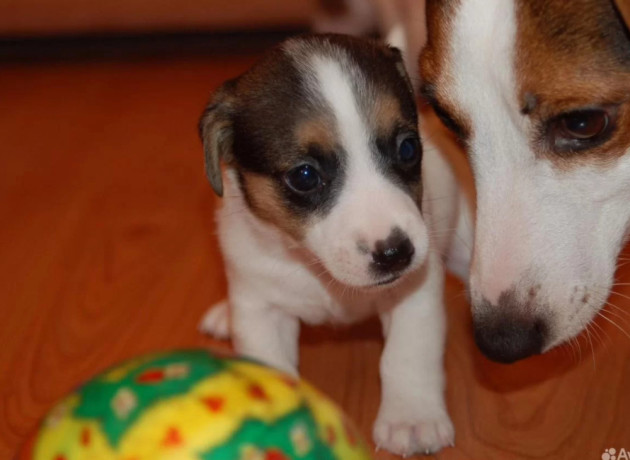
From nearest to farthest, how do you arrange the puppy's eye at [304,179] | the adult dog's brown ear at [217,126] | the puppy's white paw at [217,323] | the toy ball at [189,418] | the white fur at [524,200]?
the toy ball at [189,418] < the white fur at [524,200] < the puppy's eye at [304,179] < the adult dog's brown ear at [217,126] < the puppy's white paw at [217,323]

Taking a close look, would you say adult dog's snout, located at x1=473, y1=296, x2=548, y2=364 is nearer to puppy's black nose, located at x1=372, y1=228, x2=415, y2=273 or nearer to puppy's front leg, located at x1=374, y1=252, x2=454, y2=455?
puppy's black nose, located at x1=372, y1=228, x2=415, y2=273

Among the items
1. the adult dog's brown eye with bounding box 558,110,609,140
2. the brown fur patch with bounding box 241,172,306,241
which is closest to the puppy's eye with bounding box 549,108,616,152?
the adult dog's brown eye with bounding box 558,110,609,140

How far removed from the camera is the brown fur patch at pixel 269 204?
2.35m

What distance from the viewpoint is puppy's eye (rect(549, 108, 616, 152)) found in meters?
1.97

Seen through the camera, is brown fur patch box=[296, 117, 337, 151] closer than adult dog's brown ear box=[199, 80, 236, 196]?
Yes

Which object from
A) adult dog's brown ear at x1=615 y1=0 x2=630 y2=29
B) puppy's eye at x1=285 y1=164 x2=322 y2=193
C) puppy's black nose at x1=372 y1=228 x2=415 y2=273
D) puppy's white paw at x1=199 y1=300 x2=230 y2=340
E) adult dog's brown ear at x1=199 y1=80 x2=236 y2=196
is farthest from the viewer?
puppy's white paw at x1=199 y1=300 x2=230 y2=340

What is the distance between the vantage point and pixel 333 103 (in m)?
2.25

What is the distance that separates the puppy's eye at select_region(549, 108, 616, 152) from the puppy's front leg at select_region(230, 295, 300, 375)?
2.92ft

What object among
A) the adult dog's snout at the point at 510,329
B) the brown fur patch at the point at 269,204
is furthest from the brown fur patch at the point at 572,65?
the brown fur patch at the point at 269,204

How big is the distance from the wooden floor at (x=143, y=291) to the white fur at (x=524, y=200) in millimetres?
433

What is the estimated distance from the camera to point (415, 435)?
237cm

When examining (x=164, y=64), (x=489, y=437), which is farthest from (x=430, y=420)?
(x=164, y=64)

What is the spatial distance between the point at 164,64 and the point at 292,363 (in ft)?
7.72

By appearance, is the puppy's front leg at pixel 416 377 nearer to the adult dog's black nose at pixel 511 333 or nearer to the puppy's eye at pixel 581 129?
the adult dog's black nose at pixel 511 333
